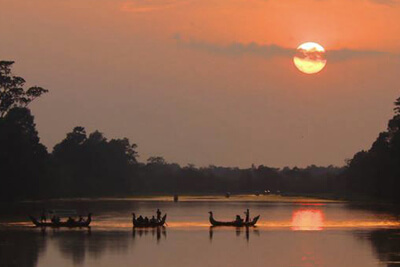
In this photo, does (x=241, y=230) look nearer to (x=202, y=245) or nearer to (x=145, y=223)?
(x=145, y=223)

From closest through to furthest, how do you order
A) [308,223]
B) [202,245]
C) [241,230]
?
[202,245] → [241,230] → [308,223]

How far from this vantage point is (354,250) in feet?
177

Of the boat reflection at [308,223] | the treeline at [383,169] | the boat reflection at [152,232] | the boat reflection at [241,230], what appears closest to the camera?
the boat reflection at [152,232]

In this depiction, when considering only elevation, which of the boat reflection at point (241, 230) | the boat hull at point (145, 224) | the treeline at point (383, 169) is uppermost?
the treeline at point (383, 169)

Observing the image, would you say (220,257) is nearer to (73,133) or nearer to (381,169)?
(381,169)

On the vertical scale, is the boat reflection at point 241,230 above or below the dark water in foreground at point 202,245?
above

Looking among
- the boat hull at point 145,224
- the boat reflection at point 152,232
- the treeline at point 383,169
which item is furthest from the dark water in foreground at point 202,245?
the treeline at point 383,169

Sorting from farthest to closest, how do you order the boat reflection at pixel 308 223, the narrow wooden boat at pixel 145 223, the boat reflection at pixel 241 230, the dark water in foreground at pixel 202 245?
1. the boat reflection at pixel 308 223
2. the narrow wooden boat at pixel 145 223
3. the boat reflection at pixel 241 230
4. the dark water in foreground at pixel 202 245

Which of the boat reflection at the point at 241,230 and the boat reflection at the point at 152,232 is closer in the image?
the boat reflection at the point at 152,232

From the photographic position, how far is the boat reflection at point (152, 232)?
215 feet

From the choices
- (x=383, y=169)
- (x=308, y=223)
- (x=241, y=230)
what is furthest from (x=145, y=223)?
(x=383, y=169)

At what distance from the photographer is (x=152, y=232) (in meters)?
68.8

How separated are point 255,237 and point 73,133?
136825 mm

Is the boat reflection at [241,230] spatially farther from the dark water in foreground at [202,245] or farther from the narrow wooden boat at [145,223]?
the narrow wooden boat at [145,223]
